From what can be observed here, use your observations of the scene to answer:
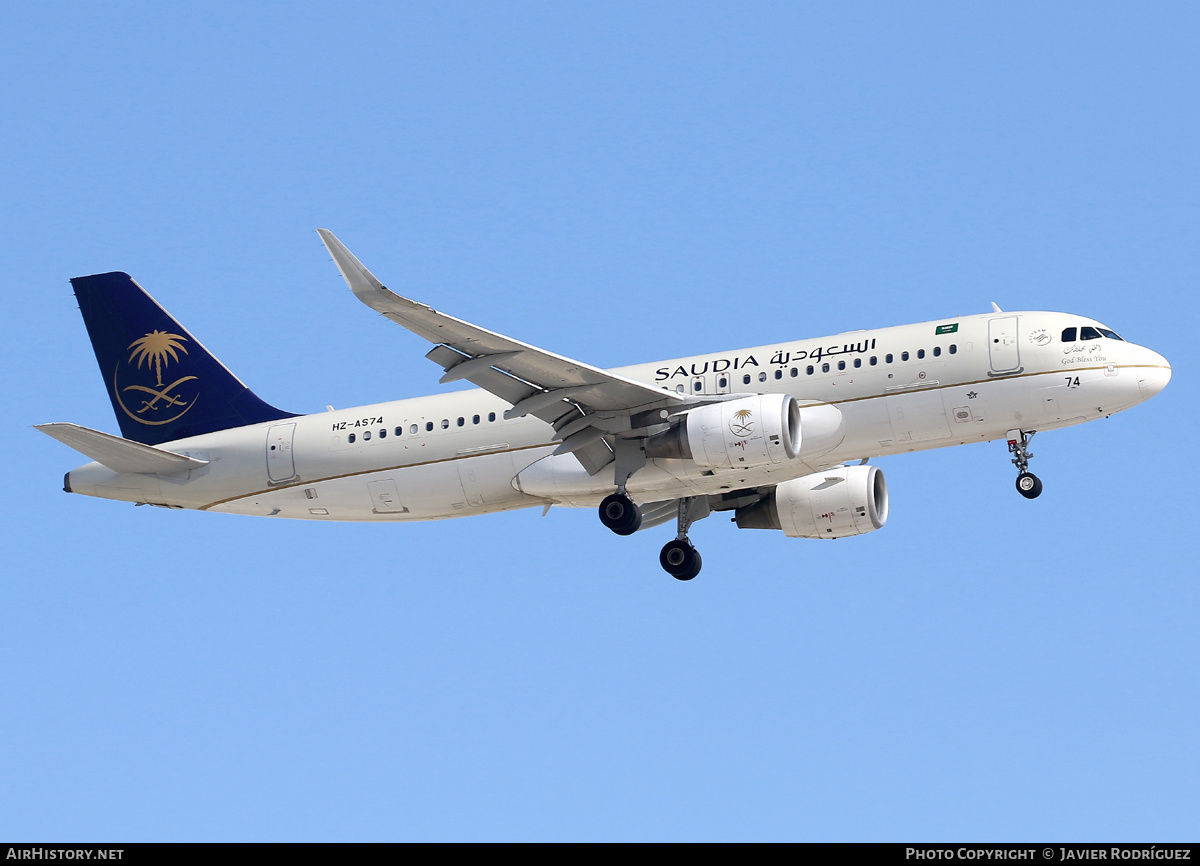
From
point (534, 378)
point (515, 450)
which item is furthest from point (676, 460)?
point (515, 450)

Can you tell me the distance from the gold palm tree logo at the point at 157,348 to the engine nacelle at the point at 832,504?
16080 millimetres

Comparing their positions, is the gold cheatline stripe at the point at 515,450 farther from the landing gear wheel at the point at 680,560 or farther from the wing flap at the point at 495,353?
the landing gear wheel at the point at 680,560

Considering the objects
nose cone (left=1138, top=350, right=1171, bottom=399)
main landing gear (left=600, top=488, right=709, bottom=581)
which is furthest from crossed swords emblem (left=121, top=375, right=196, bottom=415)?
nose cone (left=1138, top=350, right=1171, bottom=399)

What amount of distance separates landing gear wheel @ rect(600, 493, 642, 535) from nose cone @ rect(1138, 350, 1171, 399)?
36.8ft

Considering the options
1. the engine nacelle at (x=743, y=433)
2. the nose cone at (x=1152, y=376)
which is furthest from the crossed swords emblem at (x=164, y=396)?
the nose cone at (x=1152, y=376)

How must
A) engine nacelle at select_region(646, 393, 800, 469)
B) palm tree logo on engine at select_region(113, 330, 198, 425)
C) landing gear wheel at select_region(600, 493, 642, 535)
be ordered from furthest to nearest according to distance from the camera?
palm tree logo on engine at select_region(113, 330, 198, 425)
landing gear wheel at select_region(600, 493, 642, 535)
engine nacelle at select_region(646, 393, 800, 469)

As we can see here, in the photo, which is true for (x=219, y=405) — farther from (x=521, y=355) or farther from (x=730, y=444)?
(x=730, y=444)

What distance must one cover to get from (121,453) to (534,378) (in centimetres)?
1102

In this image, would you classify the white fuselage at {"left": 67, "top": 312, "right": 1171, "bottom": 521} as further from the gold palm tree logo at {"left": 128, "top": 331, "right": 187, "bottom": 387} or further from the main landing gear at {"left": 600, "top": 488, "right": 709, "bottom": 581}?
the gold palm tree logo at {"left": 128, "top": 331, "right": 187, "bottom": 387}

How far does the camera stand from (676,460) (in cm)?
3170

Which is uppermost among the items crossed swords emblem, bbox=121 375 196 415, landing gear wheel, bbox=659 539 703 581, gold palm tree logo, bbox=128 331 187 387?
gold palm tree logo, bbox=128 331 187 387

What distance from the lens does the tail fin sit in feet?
123

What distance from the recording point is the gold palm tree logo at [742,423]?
30516 millimetres
